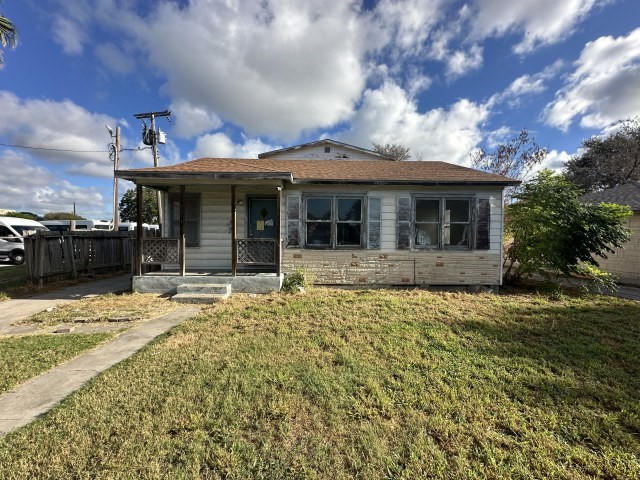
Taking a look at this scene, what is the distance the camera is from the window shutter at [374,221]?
27.3 ft

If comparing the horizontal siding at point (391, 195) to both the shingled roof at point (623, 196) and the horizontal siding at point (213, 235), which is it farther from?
the shingled roof at point (623, 196)

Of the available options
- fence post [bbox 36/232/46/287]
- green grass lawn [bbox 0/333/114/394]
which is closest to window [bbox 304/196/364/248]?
green grass lawn [bbox 0/333/114/394]

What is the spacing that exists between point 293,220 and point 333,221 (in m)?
1.11

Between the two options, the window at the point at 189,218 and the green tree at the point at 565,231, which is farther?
the window at the point at 189,218

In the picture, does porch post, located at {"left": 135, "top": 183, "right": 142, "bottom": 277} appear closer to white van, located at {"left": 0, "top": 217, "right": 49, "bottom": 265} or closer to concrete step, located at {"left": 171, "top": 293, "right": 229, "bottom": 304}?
concrete step, located at {"left": 171, "top": 293, "right": 229, "bottom": 304}

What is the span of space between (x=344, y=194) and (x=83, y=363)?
21.4 feet

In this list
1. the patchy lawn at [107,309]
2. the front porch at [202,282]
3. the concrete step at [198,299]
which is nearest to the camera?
the patchy lawn at [107,309]

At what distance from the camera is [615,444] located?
2.38 m

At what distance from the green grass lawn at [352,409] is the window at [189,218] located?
4.50 metres

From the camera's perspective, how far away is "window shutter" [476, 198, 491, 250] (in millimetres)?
8234

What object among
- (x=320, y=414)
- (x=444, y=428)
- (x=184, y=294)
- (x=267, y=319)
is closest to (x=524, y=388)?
(x=444, y=428)

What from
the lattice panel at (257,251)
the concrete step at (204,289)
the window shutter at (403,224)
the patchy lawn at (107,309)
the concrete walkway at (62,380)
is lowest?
the concrete walkway at (62,380)

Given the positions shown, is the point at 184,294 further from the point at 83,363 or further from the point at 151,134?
the point at 151,134

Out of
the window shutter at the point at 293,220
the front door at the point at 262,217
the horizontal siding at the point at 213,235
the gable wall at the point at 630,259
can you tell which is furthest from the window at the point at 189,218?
the gable wall at the point at 630,259
